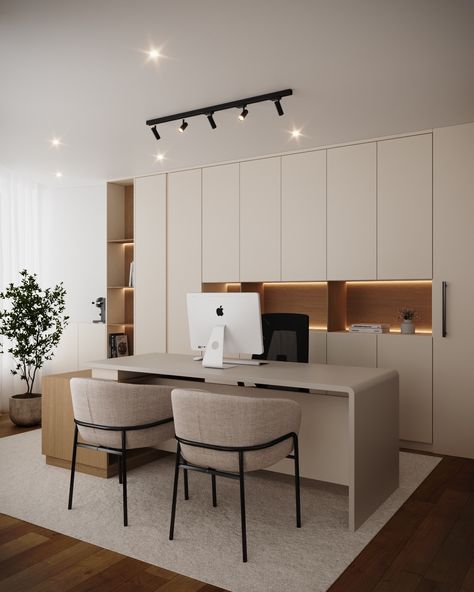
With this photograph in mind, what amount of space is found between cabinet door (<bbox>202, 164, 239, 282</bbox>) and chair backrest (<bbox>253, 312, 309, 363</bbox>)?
1.16 m

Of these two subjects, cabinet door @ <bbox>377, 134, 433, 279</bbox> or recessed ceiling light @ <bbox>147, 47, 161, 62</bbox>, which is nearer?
recessed ceiling light @ <bbox>147, 47, 161, 62</bbox>

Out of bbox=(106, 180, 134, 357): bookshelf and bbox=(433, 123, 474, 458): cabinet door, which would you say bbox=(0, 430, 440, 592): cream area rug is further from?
bbox=(106, 180, 134, 357): bookshelf

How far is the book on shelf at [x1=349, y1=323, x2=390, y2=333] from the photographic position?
16.5ft

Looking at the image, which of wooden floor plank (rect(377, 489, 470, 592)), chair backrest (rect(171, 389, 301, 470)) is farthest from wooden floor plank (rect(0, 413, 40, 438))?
wooden floor plank (rect(377, 489, 470, 592))

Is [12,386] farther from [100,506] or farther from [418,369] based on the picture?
[418,369]

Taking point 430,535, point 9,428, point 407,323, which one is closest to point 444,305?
point 407,323

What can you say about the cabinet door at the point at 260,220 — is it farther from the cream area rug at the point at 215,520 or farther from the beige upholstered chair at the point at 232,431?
the beige upholstered chair at the point at 232,431

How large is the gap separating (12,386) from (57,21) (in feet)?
15.9

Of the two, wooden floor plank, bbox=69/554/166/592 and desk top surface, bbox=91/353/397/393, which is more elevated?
desk top surface, bbox=91/353/397/393

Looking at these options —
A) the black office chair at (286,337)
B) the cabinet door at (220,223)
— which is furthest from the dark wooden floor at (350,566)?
the cabinet door at (220,223)

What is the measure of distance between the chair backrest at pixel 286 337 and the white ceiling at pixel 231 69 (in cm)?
165

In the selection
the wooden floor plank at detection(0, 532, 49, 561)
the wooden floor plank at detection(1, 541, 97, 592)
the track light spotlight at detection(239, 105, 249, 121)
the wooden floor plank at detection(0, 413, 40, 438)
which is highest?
the track light spotlight at detection(239, 105, 249, 121)

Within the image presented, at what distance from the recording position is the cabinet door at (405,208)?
15.5ft

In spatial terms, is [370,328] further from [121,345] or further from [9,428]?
[9,428]
